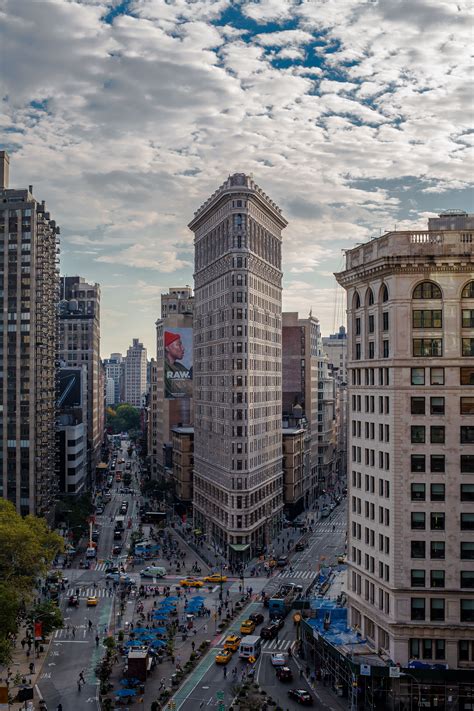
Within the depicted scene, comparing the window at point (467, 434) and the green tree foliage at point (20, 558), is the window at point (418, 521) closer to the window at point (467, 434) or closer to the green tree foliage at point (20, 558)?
the window at point (467, 434)

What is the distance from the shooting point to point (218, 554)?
449ft

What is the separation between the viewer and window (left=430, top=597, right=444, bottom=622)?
71562 millimetres

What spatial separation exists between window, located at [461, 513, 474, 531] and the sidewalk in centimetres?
4309

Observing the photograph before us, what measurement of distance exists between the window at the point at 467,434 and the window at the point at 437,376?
4.80 metres

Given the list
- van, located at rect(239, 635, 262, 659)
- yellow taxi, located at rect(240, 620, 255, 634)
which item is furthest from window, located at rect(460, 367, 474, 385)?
yellow taxi, located at rect(240, 620, 255, 634)

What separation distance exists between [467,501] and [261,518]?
241 ft

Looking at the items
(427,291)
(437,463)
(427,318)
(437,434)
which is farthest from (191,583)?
(427,291)

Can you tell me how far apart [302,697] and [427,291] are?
40453 millimetres

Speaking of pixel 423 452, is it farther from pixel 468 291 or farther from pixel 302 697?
pixel 302 697

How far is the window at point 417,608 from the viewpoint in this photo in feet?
235

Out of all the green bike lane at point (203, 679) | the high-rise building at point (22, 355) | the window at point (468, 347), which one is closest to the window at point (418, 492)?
the window at point (468, 347)

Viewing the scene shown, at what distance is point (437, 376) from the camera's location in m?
74.0

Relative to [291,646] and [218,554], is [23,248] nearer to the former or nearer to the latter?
[218,554]

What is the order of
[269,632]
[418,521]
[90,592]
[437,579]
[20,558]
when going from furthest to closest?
[90,592]
[269,632]
[20,558]
[418,521]
[437,579]
